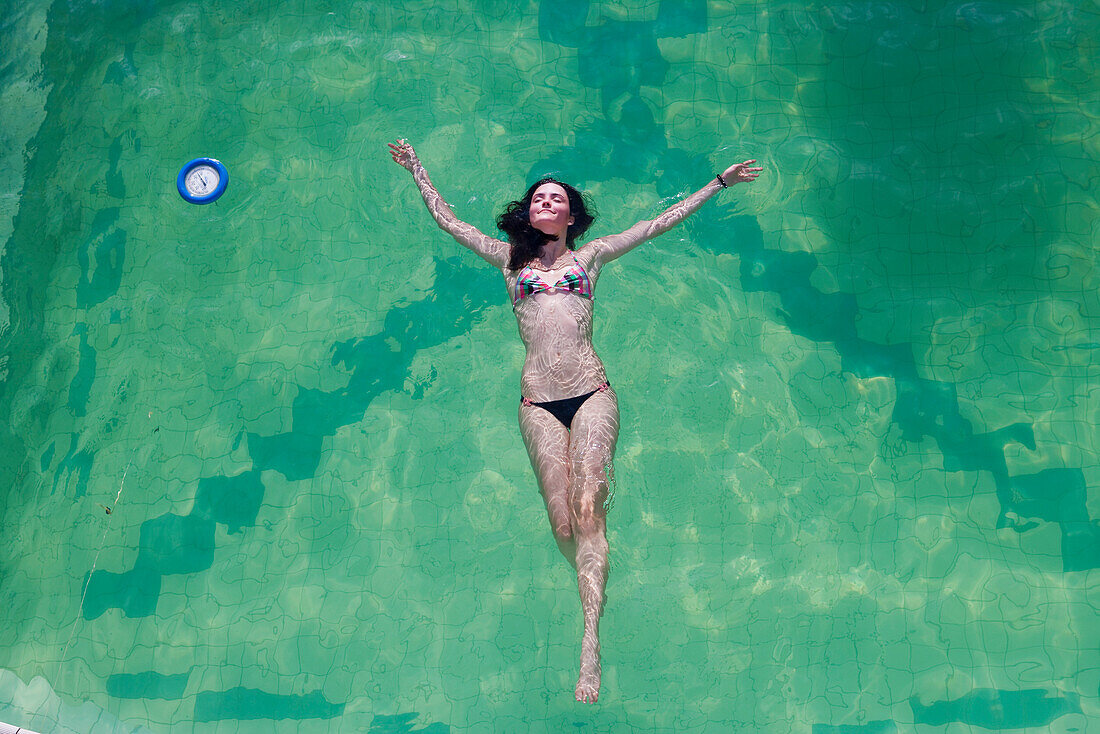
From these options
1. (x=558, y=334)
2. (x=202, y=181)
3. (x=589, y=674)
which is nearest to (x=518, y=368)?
(x=558, y=334)

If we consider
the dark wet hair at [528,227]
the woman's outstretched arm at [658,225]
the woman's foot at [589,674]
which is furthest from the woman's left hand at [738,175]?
the woman's foot at [589,674]

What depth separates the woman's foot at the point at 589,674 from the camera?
3.51 m

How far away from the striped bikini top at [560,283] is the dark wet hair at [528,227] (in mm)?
147

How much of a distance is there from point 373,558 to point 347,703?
31.5 inches

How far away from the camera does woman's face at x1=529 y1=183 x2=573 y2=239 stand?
446cm

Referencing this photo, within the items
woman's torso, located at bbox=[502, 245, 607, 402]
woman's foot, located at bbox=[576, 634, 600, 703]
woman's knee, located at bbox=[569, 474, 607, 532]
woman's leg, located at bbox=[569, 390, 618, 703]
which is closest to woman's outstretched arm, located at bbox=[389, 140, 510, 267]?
woman's torso, located at bbox=[502, 245, 607, 402]

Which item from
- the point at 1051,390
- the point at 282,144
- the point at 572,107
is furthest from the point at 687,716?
the point at 282,144

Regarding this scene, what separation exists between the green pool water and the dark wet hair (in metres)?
0.98

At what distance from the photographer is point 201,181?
6129 mm

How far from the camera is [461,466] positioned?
547 centimetres

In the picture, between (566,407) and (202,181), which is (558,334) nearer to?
(566,407)

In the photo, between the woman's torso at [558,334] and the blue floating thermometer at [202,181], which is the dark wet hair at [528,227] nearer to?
the woman's torso at [558,334]

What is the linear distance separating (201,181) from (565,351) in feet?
10.6

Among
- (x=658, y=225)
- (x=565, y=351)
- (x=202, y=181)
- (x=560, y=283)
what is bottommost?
(x=202, y=181)
